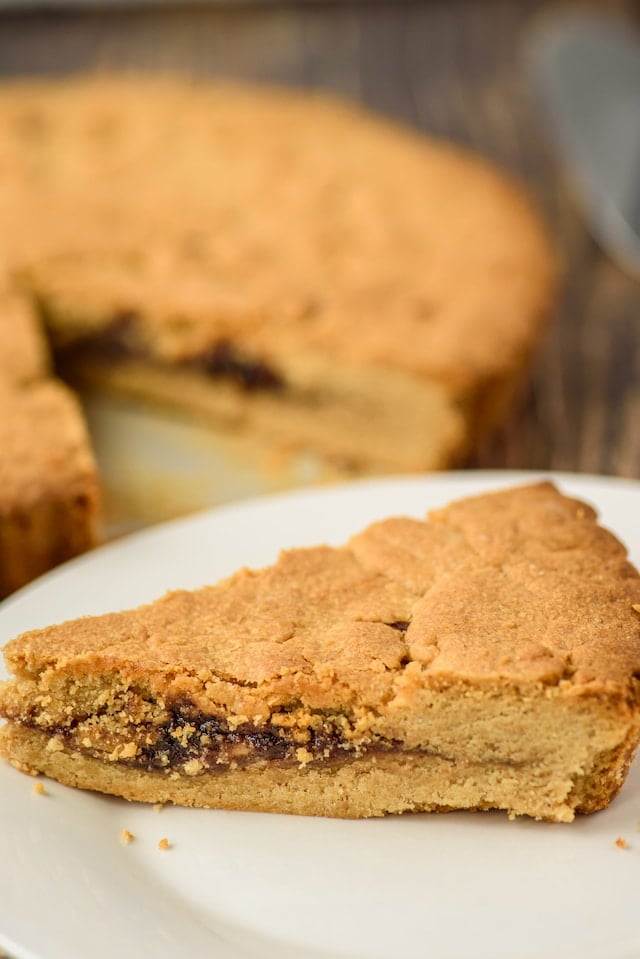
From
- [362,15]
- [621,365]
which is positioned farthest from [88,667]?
[362,15]

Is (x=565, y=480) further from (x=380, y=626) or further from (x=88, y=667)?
(x=88, y=667)

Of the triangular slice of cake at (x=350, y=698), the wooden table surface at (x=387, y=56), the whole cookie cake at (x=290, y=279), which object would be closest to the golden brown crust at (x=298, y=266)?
the whole cookie cake at (x=290, y=279)

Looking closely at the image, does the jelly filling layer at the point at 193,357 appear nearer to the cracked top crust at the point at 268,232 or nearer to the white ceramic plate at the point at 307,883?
the cracked top crust at the point at 268,232

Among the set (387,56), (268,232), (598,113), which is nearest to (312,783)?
(268,232)

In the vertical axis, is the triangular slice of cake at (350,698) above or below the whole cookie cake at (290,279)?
below

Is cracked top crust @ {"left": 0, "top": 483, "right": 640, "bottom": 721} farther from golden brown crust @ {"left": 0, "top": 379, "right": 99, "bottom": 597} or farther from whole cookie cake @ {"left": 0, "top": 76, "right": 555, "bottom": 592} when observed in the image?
whole cookie cake @ {"left": 0, "top": 76, "right": 555, "bottom": 592}

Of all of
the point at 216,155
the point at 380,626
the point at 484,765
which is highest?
the point at 216,155
